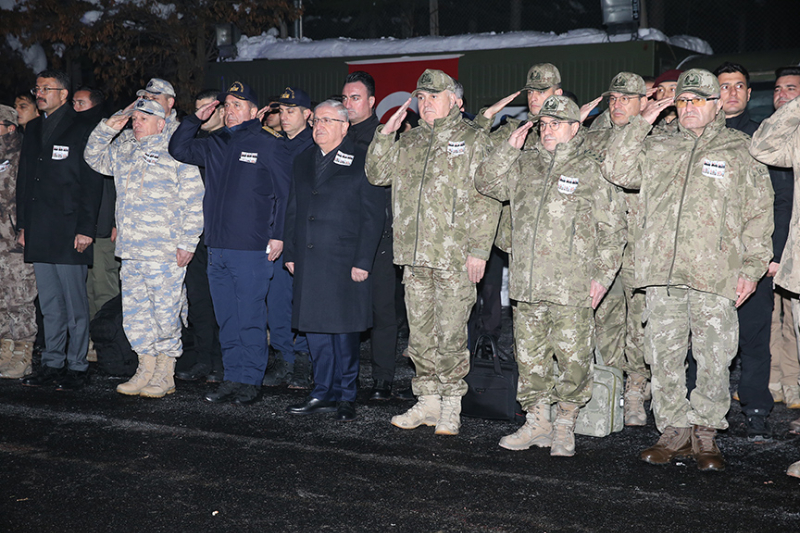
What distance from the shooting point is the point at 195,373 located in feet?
21.6

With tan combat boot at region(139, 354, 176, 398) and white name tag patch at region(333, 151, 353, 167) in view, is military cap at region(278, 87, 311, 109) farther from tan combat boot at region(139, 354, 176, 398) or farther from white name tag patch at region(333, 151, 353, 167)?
tan combat boot at region(139, 354, 176, 398)

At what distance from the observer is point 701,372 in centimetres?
450

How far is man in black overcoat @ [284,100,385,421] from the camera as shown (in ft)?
17.7

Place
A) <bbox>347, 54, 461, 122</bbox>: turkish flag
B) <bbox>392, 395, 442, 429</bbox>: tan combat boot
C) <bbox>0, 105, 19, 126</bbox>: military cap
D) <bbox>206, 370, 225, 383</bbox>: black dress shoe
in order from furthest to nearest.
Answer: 1. <bbox>347, 54, 461, 122</bbox>: turkish flag
2. <bbox>0, 105, 19, 126</bbox>: military cap
3. <bbox>206, 370, 225, 383</bbox>: black dress shoe
4. <bbox>392, 395, 442, 429</bbox>: tan combat boot

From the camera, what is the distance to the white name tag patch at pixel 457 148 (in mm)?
4969

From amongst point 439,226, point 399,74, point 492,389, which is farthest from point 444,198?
point 399,74

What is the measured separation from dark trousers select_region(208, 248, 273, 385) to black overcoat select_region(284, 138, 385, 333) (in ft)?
1.56

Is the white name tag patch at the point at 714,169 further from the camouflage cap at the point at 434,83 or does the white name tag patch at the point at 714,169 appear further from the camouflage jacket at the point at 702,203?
the camouflage cap at the point at 434,83

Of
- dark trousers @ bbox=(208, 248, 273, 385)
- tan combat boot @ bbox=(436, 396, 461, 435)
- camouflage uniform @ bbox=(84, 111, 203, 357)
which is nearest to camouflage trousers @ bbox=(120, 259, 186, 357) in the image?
camouflage uniform @ bbox=(84, 111, 203, 357)

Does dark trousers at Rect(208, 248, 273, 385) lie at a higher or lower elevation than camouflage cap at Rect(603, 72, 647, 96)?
lower

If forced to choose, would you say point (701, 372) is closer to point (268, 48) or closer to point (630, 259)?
point (630, 259)

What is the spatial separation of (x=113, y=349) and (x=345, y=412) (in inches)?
94.1

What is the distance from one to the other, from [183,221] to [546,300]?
2.91 m

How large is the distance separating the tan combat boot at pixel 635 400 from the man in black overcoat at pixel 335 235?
6.12ft
